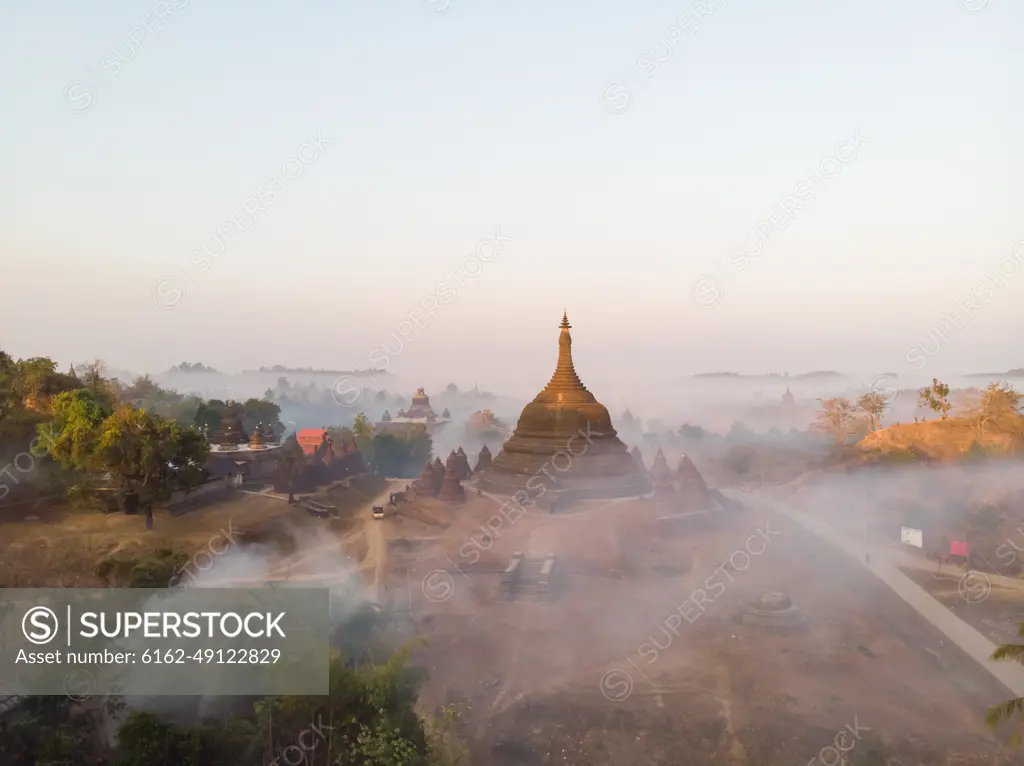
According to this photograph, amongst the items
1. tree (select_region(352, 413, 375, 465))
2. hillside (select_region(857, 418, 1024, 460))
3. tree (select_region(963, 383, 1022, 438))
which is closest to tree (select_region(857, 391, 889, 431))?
hillside (select_region(857, 418, 1024, 460))

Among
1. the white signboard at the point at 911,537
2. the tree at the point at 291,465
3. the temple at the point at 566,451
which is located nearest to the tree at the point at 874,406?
the white signboard at the point at 911,537

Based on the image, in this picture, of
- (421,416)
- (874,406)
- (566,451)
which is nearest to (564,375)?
(566,451)

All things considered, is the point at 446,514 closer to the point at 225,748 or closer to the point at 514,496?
the point at 514,496

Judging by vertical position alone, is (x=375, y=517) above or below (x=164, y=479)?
below

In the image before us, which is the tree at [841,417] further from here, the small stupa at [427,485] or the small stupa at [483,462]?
the small stupa at [427,485]

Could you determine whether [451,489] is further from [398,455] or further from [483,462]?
[398,455]

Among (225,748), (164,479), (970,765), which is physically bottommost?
(970,765)

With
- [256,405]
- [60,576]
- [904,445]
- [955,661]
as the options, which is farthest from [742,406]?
[60,576]

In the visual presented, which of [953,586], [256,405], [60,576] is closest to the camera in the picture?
[60,576]
